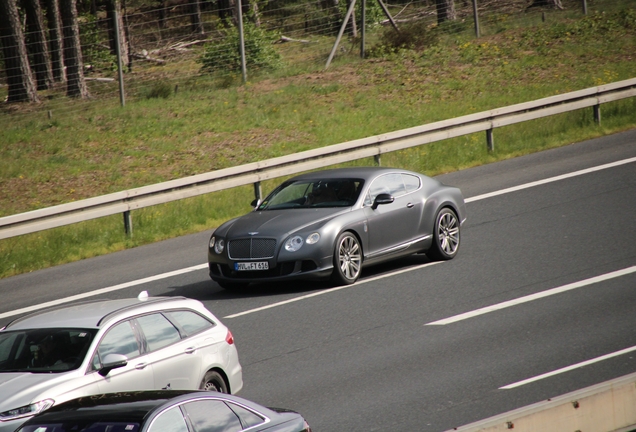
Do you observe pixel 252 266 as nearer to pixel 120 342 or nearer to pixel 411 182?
pixel 411 182

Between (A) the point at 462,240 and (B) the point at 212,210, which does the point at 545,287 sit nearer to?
(A) the point at 462,240

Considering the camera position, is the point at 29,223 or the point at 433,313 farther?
the point at 29,223

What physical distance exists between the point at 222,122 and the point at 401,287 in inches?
514

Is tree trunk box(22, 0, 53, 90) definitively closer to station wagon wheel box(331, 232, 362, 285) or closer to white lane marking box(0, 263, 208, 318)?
white lane marking box(0, 263, 208, 318)

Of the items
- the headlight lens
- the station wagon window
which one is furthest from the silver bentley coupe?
the headlight lens

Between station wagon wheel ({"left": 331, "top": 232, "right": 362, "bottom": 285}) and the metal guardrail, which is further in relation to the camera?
the metal guardrail

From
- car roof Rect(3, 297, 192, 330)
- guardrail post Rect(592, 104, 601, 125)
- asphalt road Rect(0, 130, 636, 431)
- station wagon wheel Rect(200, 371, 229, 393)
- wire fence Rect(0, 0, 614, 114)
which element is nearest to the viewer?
car roof Rect(3, 297, 192, 330)

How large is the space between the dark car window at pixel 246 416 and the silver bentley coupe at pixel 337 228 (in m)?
6.84

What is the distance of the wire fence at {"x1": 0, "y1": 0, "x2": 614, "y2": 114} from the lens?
28.7m

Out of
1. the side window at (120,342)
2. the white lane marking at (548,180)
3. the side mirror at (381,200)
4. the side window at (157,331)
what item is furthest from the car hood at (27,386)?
the white lane marking at (548,180)

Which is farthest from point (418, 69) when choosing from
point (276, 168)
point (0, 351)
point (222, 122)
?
point (0, 351)

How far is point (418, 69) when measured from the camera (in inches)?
1198

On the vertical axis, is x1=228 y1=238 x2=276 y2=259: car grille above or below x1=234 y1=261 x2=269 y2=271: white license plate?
above

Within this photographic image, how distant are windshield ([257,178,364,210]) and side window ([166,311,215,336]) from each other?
16.7ft
